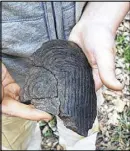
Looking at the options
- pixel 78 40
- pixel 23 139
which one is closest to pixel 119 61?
pixel 23 139

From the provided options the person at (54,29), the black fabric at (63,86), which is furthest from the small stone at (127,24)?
the black fabric at (63,86)

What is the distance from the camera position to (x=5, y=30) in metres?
1.57

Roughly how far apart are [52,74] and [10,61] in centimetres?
42

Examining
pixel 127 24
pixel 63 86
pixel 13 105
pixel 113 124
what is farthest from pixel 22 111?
pixel 127 24

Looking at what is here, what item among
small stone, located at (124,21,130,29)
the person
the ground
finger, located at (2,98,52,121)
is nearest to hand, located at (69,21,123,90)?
the person

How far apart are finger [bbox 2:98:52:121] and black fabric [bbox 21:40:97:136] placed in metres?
0.07

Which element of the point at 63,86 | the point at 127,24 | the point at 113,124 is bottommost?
the point at 113,124

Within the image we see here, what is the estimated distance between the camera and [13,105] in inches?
63.3

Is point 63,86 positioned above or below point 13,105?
above

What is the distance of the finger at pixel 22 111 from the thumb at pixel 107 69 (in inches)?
A: 11.2

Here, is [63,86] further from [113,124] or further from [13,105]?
[113,124]

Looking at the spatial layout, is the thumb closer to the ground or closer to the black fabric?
the black fabric

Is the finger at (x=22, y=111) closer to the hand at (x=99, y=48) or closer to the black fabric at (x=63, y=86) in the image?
the black fabric at (x=63, y=86)

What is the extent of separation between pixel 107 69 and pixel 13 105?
48cm
